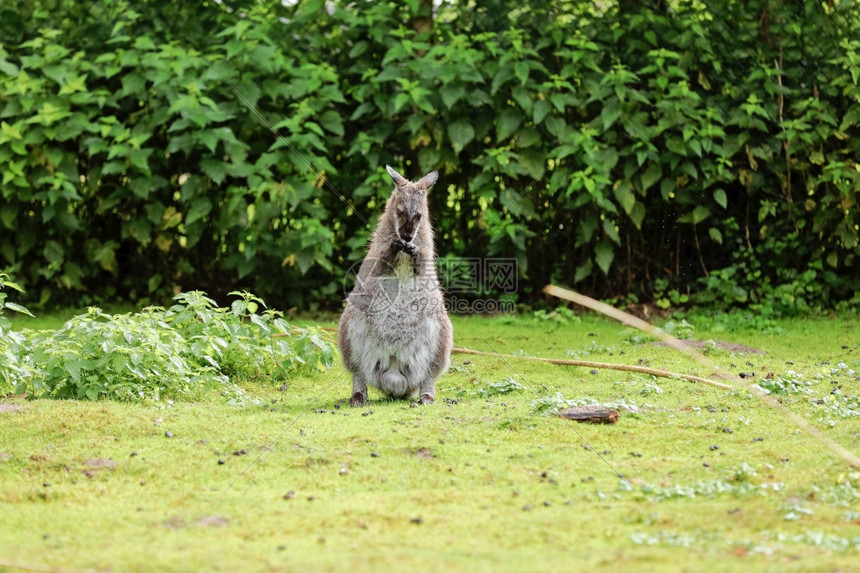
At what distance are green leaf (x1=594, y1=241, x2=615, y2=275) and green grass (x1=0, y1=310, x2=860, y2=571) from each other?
3778 mm

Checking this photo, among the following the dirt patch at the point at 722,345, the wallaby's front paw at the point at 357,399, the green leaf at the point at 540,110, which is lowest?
the wallaby's front paw at the point at 357,399

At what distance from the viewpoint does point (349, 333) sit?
6941mm

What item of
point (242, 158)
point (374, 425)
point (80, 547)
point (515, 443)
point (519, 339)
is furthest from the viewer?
point (242, 158)

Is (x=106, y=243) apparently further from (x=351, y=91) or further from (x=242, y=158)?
(x=351, y=91)

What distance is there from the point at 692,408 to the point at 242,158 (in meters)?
6.32

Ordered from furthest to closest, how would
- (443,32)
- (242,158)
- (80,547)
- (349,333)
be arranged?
(443,32)
(242,158)
(349,333)
(80,547)

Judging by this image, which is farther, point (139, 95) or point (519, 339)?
point (139, 95)

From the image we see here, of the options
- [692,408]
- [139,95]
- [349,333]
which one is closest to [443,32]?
[139,95]

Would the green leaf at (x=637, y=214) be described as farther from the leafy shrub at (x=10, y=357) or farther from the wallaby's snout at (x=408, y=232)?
the leafy shrub at (x=10, y=357)

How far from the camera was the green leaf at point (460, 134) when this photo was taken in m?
11.1

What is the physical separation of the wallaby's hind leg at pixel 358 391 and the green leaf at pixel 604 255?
4.85 meters

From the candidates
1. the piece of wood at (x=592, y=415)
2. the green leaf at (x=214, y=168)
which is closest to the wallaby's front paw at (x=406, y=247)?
the piece of wood at (x=592, y=415)

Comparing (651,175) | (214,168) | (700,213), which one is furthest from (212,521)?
(700,213)

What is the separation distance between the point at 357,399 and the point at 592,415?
71.7 inches
